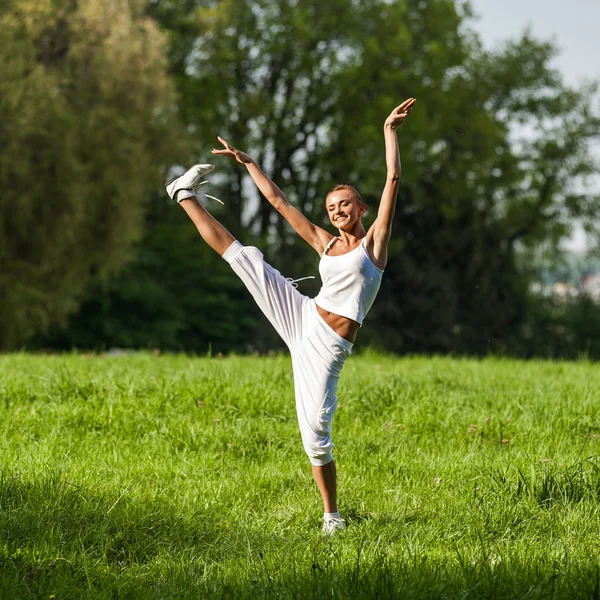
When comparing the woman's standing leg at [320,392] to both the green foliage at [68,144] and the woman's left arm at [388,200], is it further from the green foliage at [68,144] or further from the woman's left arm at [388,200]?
the green foliage at [68,144]

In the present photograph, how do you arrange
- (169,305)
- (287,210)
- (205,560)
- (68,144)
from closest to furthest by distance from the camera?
(205,560)
(287,210)
(68,144)
(169,305)

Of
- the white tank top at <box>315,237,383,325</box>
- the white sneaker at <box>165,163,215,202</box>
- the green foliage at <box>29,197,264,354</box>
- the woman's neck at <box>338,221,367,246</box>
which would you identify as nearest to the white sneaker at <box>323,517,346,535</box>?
the white tank top at <box>315,237,383,325</box>

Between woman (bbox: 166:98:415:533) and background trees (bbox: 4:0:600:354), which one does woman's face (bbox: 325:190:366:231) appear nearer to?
woman (bbox: 166:98:415:533)

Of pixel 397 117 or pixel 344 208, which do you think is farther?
pixel 344 208

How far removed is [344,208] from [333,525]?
187cm

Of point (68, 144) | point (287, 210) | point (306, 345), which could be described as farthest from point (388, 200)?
point (68, 144)

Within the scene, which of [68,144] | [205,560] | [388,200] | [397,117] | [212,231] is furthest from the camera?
[68,144]

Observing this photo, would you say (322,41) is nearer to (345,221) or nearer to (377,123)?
(377,123)

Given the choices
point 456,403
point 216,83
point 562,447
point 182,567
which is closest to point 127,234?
point 216,83

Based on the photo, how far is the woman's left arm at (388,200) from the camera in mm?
5105

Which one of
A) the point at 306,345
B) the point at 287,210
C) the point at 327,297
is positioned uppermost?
the point at 287,210

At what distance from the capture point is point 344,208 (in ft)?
17.6

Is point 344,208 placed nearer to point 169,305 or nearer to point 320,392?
point 320,392

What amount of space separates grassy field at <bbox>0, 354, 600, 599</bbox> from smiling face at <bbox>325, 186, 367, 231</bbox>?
1.80 metres
